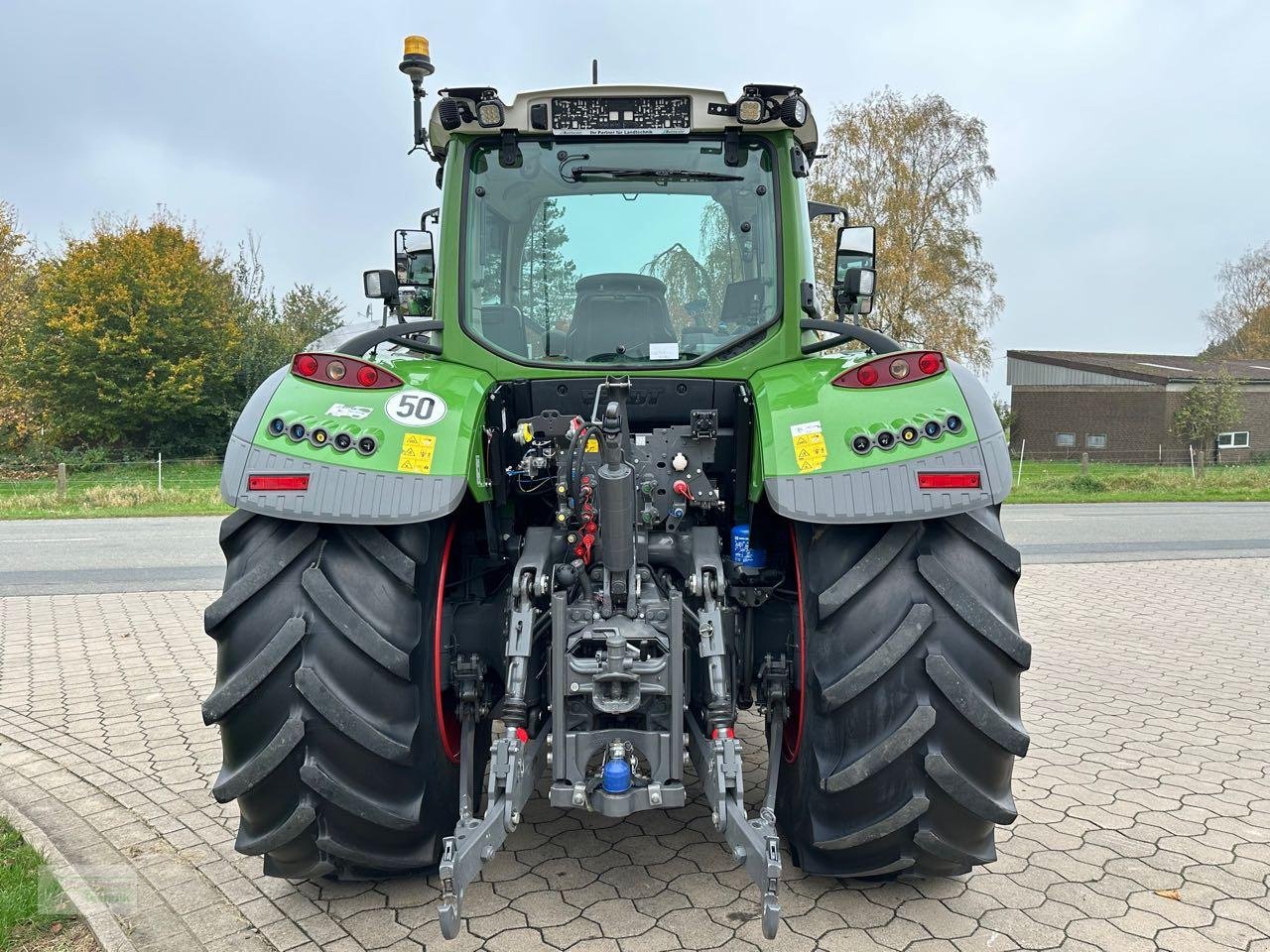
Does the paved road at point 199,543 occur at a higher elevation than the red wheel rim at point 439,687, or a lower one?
lower

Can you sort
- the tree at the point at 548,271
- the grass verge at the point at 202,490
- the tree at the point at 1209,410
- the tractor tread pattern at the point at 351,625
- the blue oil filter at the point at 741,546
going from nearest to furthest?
1. the tractor tread pattern at the point at 351,625
2. the blue oil filter at the point at 741,546
3. the tree at the point at 548,271
4. the grass verge at the point at 202,490
5. the tree at the point at 1209,410

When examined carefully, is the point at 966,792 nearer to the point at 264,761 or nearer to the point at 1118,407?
the point at 264,761

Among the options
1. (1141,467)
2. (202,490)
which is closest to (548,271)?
(202,490)

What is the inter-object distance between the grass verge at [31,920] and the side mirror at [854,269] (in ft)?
11.8

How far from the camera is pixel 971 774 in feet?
8.68

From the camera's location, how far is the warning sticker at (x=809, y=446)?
8.96ft

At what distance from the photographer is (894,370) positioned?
113 inches

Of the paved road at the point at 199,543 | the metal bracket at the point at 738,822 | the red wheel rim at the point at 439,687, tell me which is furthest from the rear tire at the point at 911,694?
the paved road at the point at 199,543

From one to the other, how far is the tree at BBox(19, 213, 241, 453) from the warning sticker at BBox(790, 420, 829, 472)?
28.5 m

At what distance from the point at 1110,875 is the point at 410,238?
3.72 m

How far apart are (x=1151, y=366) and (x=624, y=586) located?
142 ft

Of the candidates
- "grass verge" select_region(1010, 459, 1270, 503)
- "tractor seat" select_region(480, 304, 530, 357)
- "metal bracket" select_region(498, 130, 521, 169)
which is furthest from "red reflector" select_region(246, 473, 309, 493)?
"grass verge" select_region(1010, 459, 1270, 503)

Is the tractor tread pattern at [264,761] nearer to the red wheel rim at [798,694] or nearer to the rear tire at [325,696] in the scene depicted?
the rear tire at [325,696]

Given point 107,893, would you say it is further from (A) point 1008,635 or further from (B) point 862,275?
(B) point 862,275
